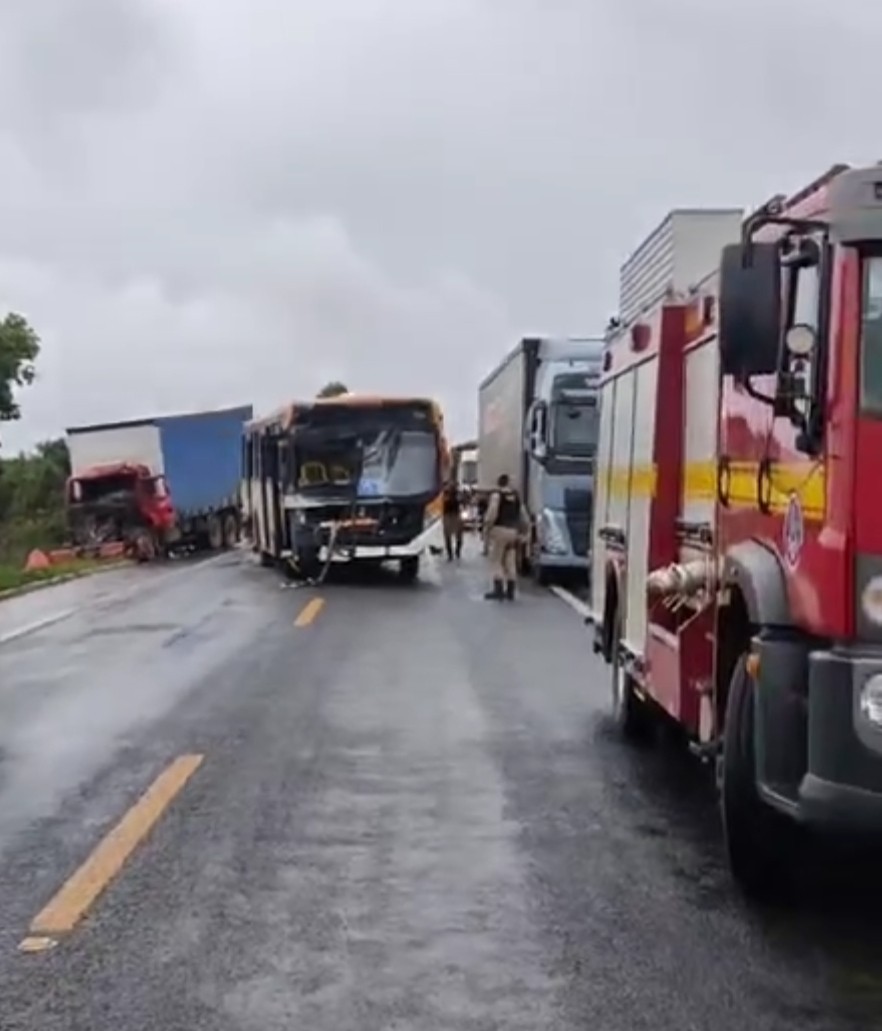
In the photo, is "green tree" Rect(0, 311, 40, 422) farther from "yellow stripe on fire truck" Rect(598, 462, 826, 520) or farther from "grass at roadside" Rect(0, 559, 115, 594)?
"yellow stripe on fire truck" Rect(598, 462, 826, 520)

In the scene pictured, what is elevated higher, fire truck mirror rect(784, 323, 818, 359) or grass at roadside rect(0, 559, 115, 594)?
fire truck mirror rect(784, 323, 818, 359)

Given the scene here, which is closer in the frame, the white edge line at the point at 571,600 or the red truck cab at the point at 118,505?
the white edge line at the point at 571,600

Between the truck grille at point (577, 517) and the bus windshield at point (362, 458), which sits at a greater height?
the bus windshield at point (362, 458)

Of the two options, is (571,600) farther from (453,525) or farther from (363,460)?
(453,525)

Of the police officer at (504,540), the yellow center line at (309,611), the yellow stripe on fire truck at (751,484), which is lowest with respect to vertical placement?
the yellow center line at (309,611)

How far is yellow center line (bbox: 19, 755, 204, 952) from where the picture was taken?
7.85 meters

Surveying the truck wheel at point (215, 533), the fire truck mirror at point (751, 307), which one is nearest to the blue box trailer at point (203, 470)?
the truck wheel at point (215, 533)

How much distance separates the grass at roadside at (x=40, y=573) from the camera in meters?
36.5

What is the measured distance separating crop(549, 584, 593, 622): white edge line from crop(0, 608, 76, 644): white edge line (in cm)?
668

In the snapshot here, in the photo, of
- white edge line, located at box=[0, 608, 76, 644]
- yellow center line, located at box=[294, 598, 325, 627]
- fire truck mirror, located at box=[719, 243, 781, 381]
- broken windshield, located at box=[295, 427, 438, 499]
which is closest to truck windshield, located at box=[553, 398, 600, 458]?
broken windshield, located at box=[295, 427, 438, 499]

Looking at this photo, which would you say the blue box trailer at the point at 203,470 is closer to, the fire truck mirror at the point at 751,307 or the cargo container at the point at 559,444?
the cargo container at the point at 559,444

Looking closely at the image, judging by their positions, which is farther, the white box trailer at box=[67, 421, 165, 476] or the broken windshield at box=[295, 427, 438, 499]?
the white box trailer at box=[67, 421, 165, 476]

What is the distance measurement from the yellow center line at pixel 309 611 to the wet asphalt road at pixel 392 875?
6.75m

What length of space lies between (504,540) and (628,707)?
1625 cm
